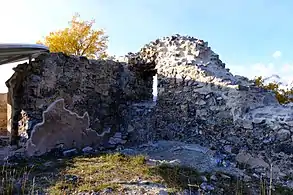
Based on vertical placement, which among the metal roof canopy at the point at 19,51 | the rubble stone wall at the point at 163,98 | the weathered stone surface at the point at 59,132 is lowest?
the weathered stone surface at the point at 59,132

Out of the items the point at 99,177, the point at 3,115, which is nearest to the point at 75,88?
the point at 99,177

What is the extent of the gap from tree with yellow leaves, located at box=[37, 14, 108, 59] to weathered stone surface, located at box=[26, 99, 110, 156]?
12087 millimetres

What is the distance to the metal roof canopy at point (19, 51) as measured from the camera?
5.92 m

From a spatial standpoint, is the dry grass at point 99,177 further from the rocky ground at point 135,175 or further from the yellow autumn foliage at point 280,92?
the yellow autumn foliage at point 280,92

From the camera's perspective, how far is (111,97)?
8.22 metres

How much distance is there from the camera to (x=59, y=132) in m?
7.08

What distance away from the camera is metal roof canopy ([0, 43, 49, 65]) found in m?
5.92

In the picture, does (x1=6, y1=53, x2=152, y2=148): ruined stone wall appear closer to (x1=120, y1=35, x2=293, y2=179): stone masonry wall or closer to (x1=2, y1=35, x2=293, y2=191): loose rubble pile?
(x1=2, y1=35, x2=293, y2=191): loose rubble pile

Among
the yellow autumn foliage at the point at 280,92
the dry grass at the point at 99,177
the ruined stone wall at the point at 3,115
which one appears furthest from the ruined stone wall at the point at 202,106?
the yellow autumn foliage at the point at 280,92

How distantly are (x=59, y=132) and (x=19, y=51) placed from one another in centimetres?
178

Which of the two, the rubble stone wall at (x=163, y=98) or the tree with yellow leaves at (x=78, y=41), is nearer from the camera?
the rubble stone wall at (x=163, y=98)

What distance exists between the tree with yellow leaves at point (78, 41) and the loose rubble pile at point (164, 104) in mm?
11322

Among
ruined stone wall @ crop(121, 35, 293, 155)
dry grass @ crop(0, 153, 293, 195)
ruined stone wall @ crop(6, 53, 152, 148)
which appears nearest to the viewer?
dry grass @ crop(0, 153, 293, 195)

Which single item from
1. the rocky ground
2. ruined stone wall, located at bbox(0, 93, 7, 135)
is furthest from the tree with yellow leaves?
the rocky ground
